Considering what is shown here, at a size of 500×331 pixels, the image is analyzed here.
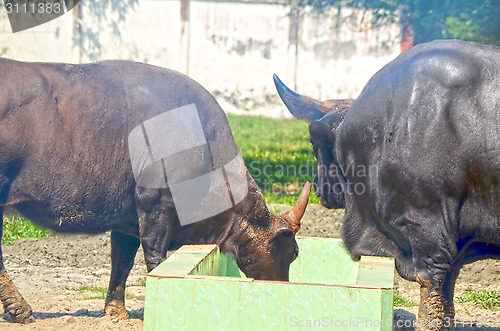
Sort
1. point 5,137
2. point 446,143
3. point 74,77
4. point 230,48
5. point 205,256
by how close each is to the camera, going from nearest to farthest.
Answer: point 446,143 < point 205,256 < point 5,137 < point 74,77 < point 230,48

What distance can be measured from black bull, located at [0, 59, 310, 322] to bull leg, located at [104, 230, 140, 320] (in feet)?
0.13

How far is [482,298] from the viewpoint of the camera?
6215mm

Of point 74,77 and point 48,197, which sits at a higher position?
point 74,77

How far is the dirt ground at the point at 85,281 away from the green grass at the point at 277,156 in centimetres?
140

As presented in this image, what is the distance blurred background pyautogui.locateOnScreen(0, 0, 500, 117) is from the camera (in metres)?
19.7

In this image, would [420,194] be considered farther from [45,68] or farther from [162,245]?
[45,68]

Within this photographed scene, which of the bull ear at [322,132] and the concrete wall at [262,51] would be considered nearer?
the bull ear at [322,132]

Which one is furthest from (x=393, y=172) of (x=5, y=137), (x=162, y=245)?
(x=5, y=137)

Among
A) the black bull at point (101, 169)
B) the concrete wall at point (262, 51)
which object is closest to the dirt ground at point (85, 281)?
the black bull at point (101, 169)

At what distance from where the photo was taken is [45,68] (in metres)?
5.40

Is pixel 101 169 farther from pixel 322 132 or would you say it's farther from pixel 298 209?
pixel 322 132

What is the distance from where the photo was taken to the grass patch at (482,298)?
6.08 metres

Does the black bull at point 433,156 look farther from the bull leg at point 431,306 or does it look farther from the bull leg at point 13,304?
the bull leg at point 13,304

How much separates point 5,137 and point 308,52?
54.8 ft
